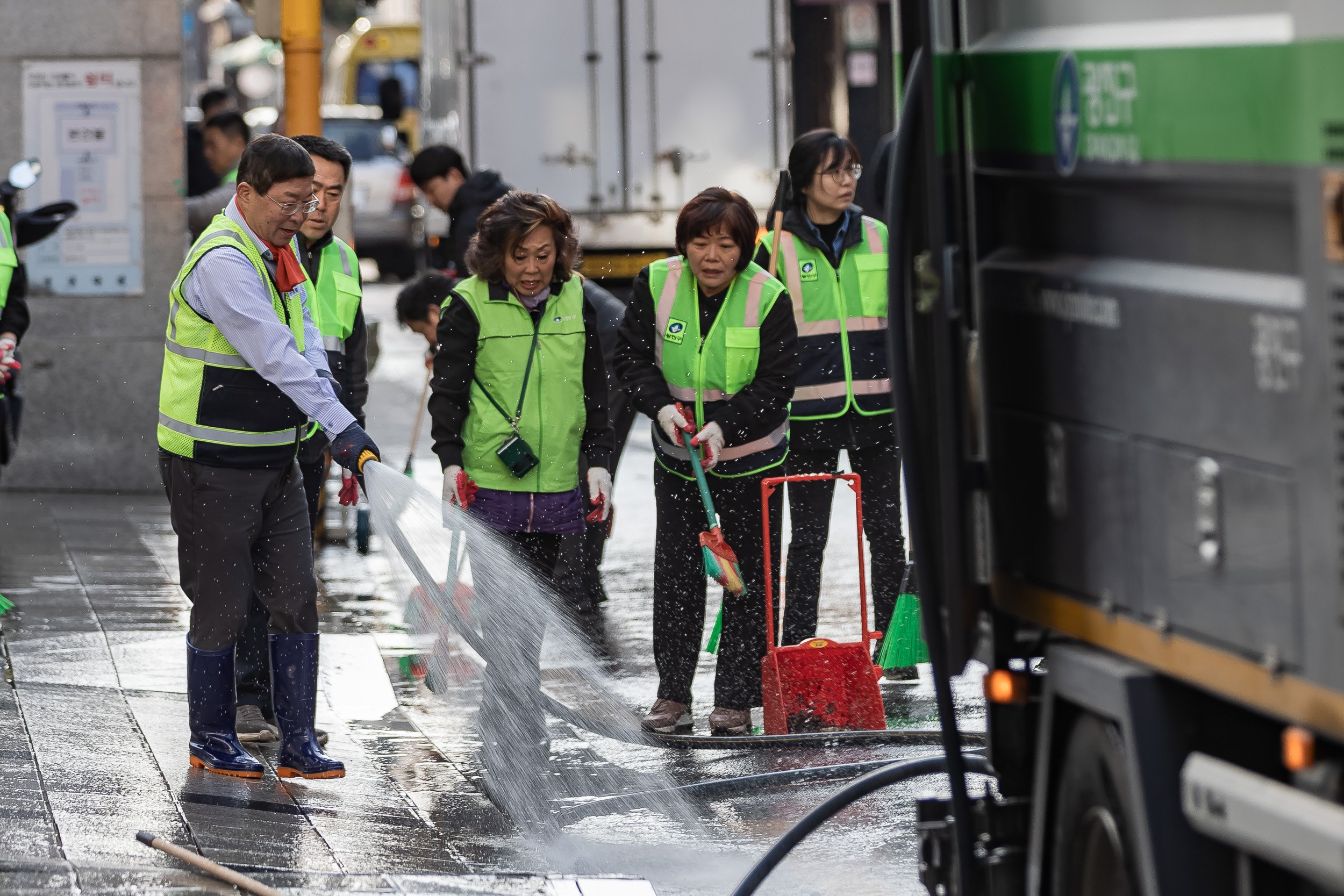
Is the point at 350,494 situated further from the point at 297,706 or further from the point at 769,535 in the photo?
the point at 769,535

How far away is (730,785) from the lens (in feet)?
20.3

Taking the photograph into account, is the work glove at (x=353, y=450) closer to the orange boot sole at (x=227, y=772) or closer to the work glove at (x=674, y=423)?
the orange boot sole at (x=227, y=772)

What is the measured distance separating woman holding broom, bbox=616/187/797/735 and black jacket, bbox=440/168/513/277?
250cm

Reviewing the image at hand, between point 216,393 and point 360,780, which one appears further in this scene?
point 360,780

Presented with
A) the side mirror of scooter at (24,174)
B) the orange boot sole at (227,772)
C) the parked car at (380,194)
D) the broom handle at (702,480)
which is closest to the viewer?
the orange boot sole at (227,772)

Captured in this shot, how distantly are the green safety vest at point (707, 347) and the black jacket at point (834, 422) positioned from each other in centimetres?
74

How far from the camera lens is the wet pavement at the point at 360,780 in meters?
5.31

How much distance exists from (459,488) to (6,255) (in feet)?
10.4

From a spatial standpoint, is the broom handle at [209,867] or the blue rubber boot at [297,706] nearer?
the broom handle at [209,867]

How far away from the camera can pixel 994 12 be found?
3777 millimetres

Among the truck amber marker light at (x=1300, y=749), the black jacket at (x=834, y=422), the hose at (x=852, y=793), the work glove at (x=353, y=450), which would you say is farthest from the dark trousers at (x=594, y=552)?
the truck amber marker light at (x=1300, y=749)

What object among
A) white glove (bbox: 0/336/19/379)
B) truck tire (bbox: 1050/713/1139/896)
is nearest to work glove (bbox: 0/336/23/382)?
white glove (bbox: 0/336/19/379)

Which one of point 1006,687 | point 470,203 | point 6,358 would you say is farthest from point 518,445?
point 470,203

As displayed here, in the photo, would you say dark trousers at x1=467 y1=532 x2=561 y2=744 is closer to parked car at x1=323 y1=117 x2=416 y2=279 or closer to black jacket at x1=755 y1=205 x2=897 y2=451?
black jacket at x1=755 y1=205 x2=897 y2=451
